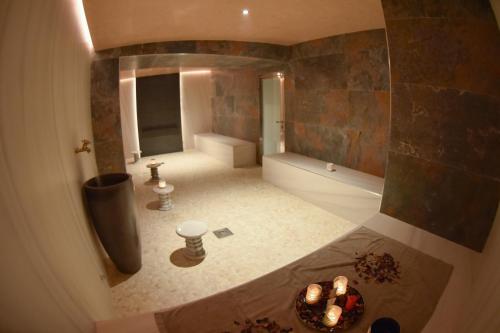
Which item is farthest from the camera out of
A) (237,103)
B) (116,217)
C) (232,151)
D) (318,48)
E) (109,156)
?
(237,103)

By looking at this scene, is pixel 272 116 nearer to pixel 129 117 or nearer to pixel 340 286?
pixel 129 117

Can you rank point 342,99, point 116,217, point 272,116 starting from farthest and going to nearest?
point 272,116 < point 342,99 < point 116,217

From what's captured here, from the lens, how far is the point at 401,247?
2.18 m

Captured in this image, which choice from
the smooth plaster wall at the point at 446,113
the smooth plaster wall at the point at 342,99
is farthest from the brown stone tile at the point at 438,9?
the smooth plaster wall at the point at 342,99

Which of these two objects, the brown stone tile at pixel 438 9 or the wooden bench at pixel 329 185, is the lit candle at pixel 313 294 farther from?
the wooden bench at pixel 329 185

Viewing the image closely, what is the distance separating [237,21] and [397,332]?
3193 millimetres

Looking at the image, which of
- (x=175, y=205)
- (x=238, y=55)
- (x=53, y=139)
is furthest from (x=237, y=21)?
(x=175, y=205)

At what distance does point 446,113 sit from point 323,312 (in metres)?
1.63

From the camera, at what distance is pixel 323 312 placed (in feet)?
5.05

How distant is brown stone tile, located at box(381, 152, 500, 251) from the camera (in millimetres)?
1974

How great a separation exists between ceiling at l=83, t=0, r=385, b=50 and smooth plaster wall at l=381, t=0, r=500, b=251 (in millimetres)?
910

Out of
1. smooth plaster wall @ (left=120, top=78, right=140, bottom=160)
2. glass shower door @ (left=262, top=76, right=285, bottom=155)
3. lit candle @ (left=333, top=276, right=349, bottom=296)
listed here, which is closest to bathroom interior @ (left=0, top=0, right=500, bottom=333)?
lit candle @ (left=333, top=276, right=349, bottom=296)

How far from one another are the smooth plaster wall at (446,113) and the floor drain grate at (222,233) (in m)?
2.01

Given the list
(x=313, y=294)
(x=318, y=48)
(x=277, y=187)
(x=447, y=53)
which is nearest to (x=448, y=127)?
(x=447, y=53)
